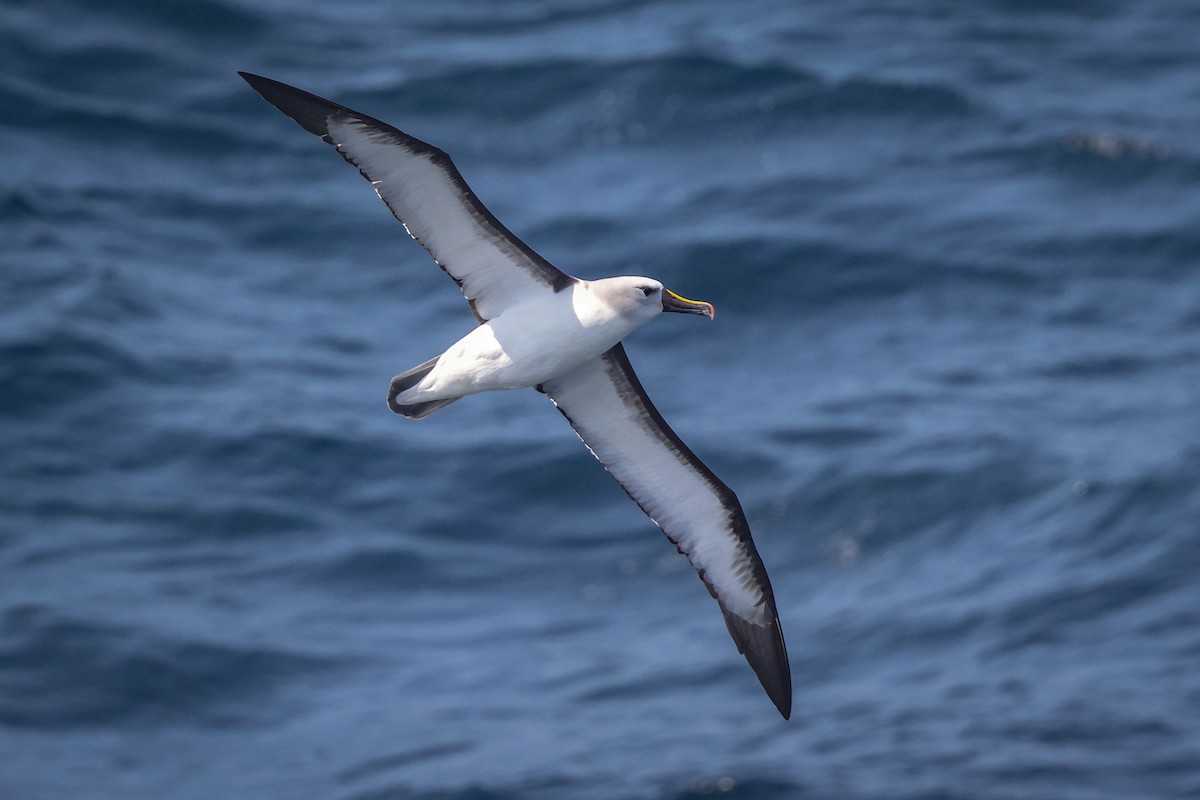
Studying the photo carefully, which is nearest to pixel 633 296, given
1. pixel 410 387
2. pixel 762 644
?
pixel 410 387

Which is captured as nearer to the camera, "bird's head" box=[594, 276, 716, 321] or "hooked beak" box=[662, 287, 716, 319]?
"bird's head" box=[594, 276, 716, 321]

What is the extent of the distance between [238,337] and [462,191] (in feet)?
60.6

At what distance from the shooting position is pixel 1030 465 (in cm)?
2495

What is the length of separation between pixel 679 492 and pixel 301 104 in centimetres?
468

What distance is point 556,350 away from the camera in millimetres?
12367

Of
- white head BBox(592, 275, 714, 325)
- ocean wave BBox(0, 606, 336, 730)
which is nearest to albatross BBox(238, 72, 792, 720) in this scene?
white head BBox(592, 275, 714, 325)

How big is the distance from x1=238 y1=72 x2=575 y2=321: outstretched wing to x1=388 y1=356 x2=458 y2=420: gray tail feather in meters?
0.60

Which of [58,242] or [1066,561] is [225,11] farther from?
[1066,561]

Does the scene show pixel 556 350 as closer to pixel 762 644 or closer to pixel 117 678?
pixel 762 644

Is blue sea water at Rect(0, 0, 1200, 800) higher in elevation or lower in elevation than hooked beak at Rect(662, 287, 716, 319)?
higher

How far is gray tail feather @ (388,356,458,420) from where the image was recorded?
1258 cm

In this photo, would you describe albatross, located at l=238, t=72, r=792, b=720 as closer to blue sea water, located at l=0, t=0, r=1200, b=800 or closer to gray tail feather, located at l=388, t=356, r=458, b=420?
gray tail feather, located at l=388, t=356, r=458, b=420

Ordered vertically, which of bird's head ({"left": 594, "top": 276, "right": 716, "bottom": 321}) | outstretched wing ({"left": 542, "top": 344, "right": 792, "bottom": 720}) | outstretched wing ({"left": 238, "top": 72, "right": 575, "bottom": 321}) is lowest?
outstretched wing ({"left": 542, "top": 344, "right": 792, "bottom": 720})

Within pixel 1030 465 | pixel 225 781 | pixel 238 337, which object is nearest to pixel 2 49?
pixel 238 337
